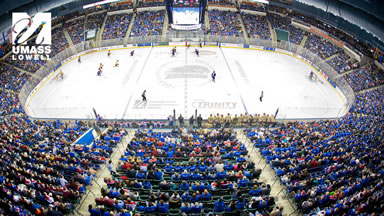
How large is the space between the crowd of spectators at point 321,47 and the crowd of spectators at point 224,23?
375 inches

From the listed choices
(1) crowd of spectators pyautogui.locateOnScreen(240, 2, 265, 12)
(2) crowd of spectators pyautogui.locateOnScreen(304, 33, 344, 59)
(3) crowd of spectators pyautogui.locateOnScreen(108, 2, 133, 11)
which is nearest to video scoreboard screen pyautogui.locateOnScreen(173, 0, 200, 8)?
(1) crowd of spectators pyautogui.locateOnScreen(240, 2, 265, 12)

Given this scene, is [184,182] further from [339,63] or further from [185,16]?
[185,16]

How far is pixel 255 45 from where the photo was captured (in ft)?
118

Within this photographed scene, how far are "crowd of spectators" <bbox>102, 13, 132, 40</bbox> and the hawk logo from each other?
748cm

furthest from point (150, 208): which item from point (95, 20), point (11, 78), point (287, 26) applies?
point (95, 20)

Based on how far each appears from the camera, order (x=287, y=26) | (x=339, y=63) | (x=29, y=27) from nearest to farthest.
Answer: (x=339, y=63), (x=29, y=27), (x=287, y=26)

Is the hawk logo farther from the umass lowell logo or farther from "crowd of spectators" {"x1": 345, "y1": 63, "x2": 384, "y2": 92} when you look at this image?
"crowd of spectators" {"x1": 345, "y1": 63, "x2": 384, "y2": 92}

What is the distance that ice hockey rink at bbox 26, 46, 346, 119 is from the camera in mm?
23016

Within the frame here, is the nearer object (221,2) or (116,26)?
(116,26)

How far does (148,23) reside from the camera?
39.5 m

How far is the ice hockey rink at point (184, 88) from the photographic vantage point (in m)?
23.0

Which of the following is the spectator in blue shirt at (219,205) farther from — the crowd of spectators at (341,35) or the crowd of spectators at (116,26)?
the crowd of spectators at (116,26)

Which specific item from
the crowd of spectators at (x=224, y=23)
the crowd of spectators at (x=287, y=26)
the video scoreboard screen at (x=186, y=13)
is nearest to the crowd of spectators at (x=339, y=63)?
the crowd of spectators at (x=287, y=26)

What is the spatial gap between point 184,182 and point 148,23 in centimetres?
3327
